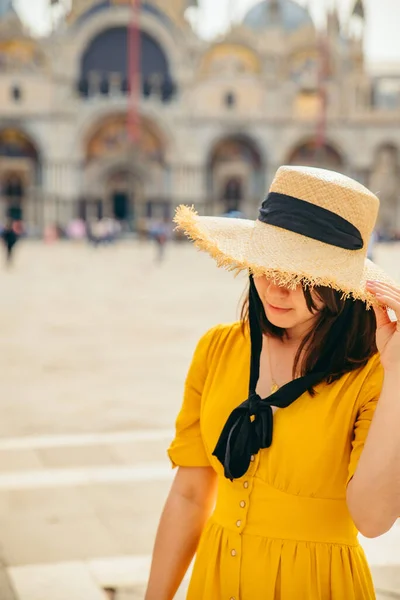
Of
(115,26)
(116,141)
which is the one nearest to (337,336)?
(116,141)

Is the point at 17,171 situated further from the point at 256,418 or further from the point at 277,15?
the point at 256,418

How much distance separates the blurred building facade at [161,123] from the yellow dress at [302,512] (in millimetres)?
45333

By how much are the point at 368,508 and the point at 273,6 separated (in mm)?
63300

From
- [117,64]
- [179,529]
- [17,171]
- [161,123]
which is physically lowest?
[17,171]

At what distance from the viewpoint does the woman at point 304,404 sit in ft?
6.08

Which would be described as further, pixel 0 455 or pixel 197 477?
pixel 0 455

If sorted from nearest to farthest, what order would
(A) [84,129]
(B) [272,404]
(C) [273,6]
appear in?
1. (B) [272,404]
2. (A) [84,129]
3. (C) [273,6]

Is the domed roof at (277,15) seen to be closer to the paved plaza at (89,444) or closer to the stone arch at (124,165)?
the stone arch at (124,165)

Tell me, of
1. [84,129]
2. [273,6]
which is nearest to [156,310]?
[84,129]

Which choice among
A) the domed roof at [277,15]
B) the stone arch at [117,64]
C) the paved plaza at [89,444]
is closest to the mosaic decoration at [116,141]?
the stone arch at [117,64]

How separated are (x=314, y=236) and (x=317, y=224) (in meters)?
0.03

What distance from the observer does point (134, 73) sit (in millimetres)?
45531

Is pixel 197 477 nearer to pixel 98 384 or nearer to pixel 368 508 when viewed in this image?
pixel 368 508

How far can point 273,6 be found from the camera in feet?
199
